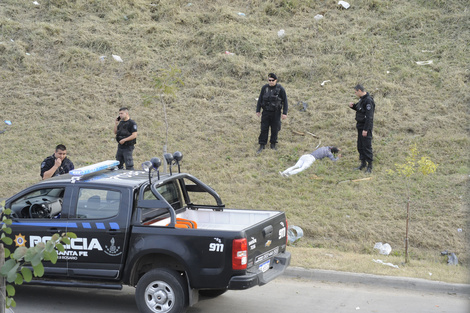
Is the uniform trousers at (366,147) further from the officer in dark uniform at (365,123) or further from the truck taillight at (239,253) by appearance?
the truck taillight at (239,253)

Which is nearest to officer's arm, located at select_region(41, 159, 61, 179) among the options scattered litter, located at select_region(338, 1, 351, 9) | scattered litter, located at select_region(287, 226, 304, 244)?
scattered litter, located at select_region(287, 226, 304, 244)

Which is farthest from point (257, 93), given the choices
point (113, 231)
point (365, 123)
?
point (113, 231)

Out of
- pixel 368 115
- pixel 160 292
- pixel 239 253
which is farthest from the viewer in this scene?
pixel 368 115

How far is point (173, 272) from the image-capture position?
21.4ft

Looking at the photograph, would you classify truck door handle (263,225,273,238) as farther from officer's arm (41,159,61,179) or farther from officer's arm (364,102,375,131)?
officer's arm (364,102,375,131)

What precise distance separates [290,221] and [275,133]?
352 cm

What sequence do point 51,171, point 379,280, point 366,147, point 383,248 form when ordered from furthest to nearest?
point 366,147, point 51,171, point 383,248, point 379,280

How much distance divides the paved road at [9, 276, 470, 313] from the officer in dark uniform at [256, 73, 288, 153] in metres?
5.87

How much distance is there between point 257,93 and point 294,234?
697 centimetres

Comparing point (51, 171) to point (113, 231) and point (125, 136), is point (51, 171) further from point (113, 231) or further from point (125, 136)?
point (113, 231)

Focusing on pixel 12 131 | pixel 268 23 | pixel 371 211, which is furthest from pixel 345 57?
pixel 12 131

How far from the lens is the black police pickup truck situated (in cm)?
636

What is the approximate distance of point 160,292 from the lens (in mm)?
6551

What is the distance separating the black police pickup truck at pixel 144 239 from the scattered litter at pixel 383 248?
9.28 ft
